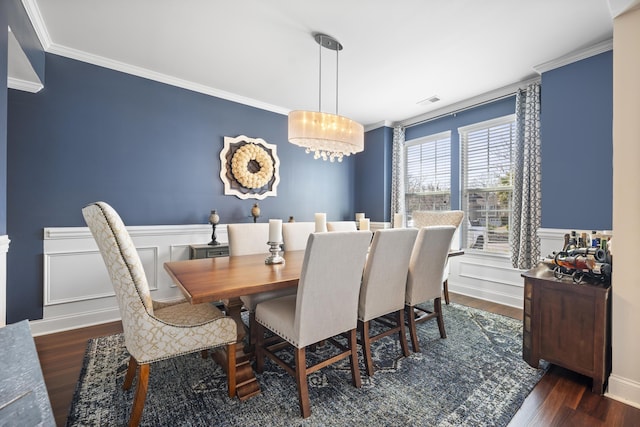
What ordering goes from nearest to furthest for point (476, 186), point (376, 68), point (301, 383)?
point (301, 383) → point (376, 68) → point (476, 186)

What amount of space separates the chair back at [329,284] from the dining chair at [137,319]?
50cm

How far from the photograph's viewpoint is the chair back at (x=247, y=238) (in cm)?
259

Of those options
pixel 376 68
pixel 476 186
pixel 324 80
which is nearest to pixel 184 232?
pixel 324 80

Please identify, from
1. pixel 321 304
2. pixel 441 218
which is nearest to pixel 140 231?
pixel 321 304

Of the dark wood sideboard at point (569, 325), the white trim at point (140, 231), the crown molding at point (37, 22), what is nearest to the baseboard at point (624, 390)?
the dark wood sideboard at point (569, 325)

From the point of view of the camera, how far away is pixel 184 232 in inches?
132

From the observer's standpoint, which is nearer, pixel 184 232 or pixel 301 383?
pixel 301 383

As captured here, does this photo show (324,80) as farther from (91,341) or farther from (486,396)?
(91,341)

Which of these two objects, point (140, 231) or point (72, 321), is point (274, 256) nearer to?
point (140, 231)

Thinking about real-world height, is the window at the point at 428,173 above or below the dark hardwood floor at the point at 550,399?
above

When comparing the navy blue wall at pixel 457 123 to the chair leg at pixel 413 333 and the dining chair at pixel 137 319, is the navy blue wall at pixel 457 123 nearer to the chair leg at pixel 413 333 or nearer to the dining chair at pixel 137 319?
the chair leg at pixel 413 333

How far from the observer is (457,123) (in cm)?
405

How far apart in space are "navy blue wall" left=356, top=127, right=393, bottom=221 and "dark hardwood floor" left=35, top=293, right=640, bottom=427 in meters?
3.21

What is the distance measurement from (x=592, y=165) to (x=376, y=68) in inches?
89.7
